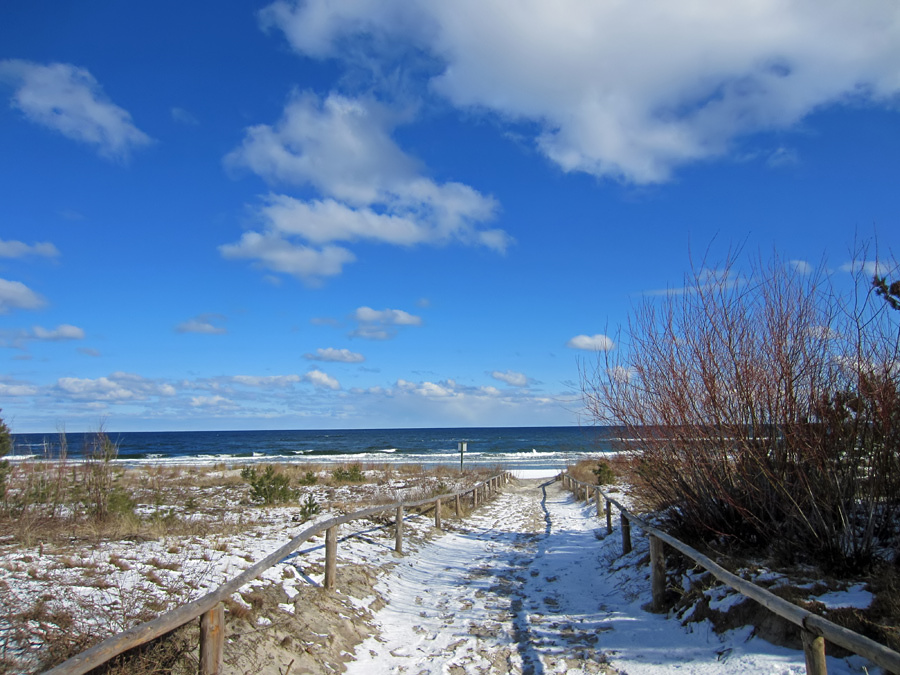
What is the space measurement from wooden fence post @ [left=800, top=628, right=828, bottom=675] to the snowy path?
87 centimetres

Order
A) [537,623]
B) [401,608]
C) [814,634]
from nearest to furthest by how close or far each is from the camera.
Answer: [814,634]
[537,623]
[401,608]

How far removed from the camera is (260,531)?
964 cm

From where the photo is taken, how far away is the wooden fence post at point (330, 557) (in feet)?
22.8

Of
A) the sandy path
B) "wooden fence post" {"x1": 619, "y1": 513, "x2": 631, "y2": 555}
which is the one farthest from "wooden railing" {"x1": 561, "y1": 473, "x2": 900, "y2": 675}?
"wooden fence post" {"x1": 619, "y1": 513, "x2": 631, "y2": 555}

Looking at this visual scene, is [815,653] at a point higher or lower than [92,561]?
higher

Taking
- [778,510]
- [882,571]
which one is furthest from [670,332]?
[882,571]

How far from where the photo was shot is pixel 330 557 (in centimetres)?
705

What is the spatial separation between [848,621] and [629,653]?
1918mm

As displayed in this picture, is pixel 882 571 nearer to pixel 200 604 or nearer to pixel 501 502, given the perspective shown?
pixel 200 604

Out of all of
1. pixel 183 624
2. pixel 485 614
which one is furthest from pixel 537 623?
pixel 183 624

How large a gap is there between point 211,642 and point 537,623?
3.83 meters

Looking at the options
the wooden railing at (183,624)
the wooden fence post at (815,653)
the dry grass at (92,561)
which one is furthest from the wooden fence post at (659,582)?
the dry grass at (92,561)

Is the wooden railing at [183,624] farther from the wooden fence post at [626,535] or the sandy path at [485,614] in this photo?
the wooden fence post at [626,535]

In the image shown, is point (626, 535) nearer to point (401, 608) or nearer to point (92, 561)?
point (401, 608)
